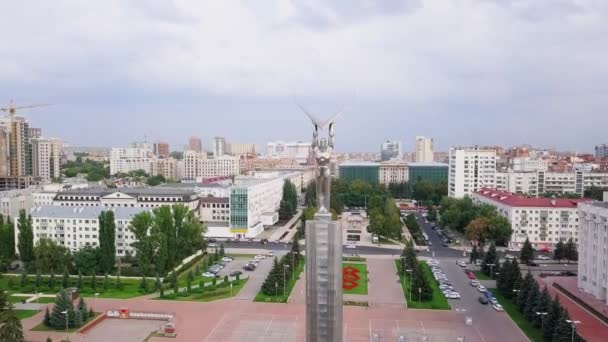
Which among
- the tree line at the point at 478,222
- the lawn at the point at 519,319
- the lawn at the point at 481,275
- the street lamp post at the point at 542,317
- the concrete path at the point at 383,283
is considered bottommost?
the lawn at the point at 519,319

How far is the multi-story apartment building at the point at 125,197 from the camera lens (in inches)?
1927

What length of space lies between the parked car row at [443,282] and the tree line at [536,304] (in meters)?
2.73

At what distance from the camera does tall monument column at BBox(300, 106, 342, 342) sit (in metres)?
14.9

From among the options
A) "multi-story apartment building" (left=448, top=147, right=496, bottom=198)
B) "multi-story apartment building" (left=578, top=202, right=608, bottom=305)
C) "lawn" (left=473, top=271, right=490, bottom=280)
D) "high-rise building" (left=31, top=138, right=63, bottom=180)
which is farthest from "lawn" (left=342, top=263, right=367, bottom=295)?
"high-rise building" (left=31, top=138, right=63, bottom=180)

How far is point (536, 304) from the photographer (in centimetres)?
2502

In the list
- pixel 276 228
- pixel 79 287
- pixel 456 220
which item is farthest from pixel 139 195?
pixel 456 220

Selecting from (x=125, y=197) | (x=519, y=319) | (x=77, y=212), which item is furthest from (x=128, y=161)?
(x=519, y=319)

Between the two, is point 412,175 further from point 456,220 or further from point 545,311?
point 545,311

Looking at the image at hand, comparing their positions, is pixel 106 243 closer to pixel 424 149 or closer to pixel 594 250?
pixel 594 250

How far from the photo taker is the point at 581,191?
6938 centimetres

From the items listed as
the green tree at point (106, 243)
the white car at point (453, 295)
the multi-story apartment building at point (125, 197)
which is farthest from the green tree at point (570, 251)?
the green tree at point (106, 243)

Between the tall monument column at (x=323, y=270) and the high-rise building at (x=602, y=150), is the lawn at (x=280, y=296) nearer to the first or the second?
the tall monument column at (x=323, y=270)

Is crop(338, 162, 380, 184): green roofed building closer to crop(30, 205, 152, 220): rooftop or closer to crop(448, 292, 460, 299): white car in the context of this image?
crop(30, 205, 152, 220): rooftop

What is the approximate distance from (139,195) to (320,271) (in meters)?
38.2
